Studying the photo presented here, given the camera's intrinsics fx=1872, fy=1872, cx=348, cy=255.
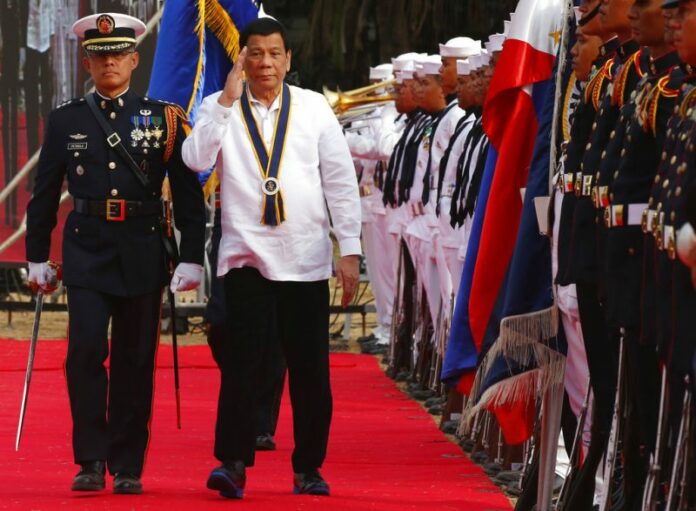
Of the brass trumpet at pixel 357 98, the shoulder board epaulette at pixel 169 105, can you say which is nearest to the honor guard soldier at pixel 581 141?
the shoulder board epaulette at pixel 169 105

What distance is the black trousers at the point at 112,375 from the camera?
739 cm

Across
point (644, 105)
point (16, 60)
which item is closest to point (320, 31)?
point (16, 60)

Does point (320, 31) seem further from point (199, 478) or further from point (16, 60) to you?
point (199, 478)

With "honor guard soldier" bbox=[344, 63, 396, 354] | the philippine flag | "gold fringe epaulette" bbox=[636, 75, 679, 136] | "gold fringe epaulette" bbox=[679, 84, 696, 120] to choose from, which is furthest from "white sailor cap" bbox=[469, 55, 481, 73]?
"gold fringe epaulette" bbox=[679, 84, 696, 120]

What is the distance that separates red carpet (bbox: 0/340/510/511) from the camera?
286 inches

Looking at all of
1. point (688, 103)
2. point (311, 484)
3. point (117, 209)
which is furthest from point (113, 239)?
point (688, 103)

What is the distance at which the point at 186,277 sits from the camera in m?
7.49

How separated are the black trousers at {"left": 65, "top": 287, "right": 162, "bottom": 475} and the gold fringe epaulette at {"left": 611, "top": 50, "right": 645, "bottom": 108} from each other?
248 cm

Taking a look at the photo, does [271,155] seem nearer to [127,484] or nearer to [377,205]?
[127,484]

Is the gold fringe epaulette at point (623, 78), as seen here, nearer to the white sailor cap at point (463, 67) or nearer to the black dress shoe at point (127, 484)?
the black dress shoe at point (127, 484)

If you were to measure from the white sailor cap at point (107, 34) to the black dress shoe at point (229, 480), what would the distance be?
1.76 metres

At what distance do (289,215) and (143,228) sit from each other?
2.15ft

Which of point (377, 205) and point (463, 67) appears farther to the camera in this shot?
point (377, 205)

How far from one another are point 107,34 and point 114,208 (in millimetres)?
725
